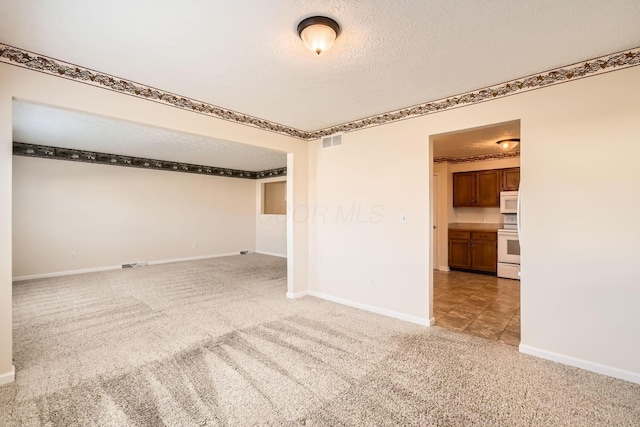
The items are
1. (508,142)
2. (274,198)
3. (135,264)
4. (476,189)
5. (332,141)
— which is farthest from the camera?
(274,198)

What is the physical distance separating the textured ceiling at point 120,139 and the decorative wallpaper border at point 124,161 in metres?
0.17

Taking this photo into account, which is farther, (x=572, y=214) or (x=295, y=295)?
(x=295, y=295)

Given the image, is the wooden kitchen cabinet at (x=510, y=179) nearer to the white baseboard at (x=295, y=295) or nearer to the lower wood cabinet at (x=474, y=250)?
the lower wood cabinet at (x=474, y=250)

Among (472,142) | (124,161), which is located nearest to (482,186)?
(472,142)

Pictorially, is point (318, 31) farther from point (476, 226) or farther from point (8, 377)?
point (476, 226)

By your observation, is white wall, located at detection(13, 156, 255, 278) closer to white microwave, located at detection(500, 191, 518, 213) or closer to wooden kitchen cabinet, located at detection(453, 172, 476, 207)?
wooden kitchen cabinet, located at detection(453, 172, 476, 207)

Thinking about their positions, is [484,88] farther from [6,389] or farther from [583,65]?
[6,389]

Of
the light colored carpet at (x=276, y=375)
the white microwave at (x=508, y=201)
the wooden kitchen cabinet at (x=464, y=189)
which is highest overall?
the wooden kitchen cabinet at (x=464, y=189)

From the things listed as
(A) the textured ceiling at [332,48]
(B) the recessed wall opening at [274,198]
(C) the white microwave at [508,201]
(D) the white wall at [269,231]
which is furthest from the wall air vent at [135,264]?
(C) the white microwave at [508,201]

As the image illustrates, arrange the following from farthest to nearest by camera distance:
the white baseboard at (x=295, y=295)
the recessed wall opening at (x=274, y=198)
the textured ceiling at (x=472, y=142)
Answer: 1. the recessed wall opening at (x=274, y=198)
2. the white baseboard at (x=295, y=295)
3. the textured ceiling at (x=472, y=142)

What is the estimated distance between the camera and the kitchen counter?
6223 mm

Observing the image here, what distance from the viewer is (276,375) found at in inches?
91.0

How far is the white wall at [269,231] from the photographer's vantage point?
8.65 meters

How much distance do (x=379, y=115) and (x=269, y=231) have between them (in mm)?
6111
